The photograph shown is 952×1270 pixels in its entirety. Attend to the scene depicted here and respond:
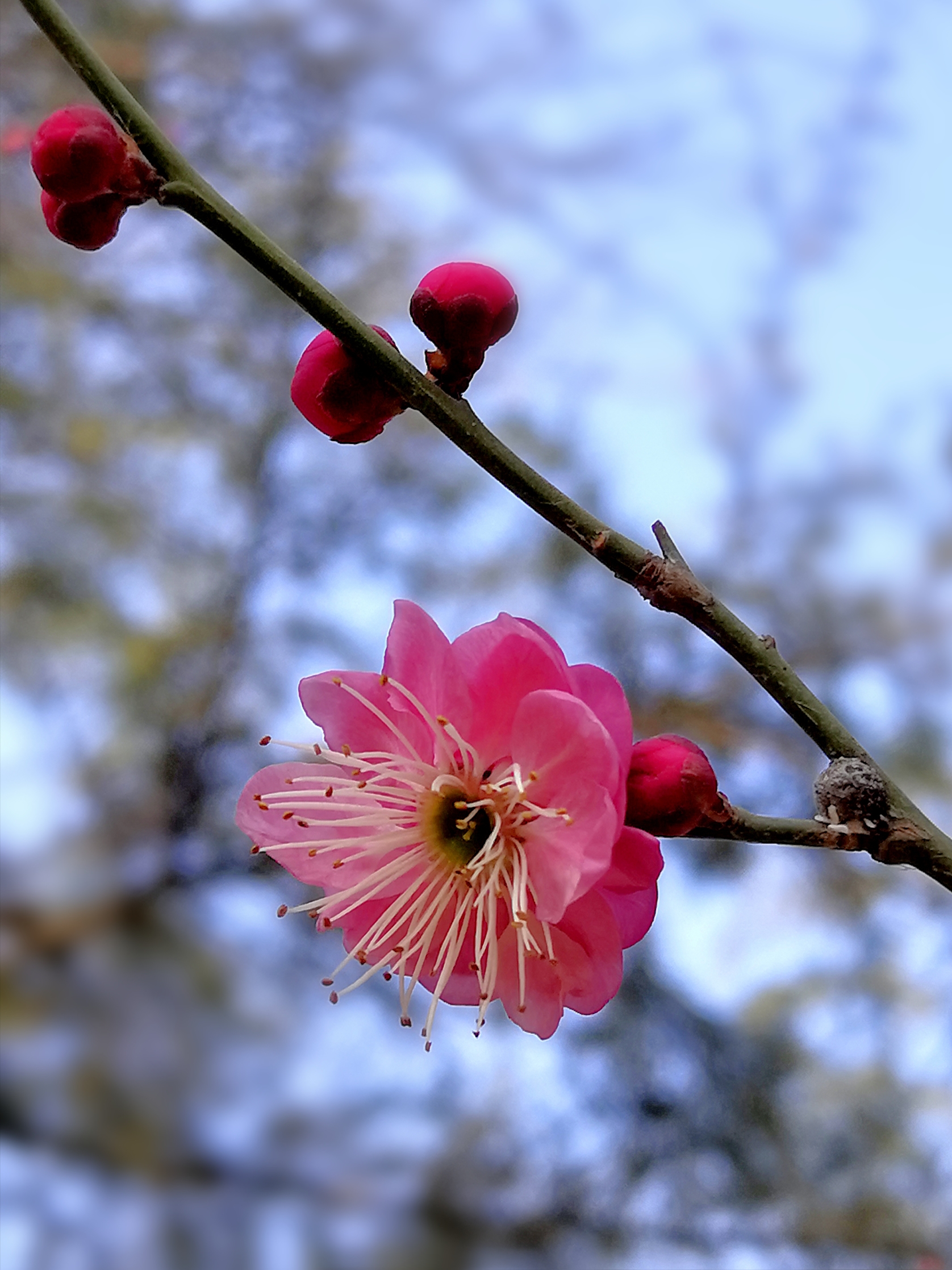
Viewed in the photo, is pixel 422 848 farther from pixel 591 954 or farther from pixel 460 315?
pixel 460 315

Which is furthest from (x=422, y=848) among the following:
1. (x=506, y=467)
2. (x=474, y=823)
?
(x=506, y=467)

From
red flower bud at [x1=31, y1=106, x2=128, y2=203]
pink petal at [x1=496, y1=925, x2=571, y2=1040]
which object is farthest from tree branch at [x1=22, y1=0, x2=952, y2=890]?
pink petal at [x1=496, y1=925, x2=571, y2=1040]

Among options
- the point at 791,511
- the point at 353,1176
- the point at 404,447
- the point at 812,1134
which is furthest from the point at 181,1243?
the point at 791,511

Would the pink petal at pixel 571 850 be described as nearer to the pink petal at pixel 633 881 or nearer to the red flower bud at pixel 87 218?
the pink petal at pixel 633 881

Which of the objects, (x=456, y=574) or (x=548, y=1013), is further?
(x=456, y=574)

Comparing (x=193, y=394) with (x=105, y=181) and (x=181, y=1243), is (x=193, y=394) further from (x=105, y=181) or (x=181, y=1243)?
(x=105, y=181)

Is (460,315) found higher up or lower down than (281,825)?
higher up
